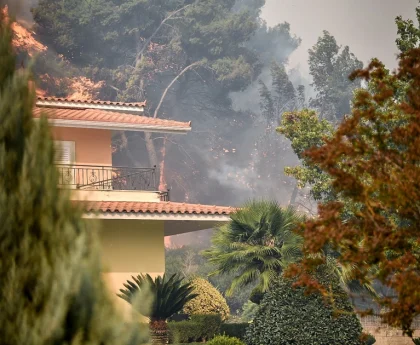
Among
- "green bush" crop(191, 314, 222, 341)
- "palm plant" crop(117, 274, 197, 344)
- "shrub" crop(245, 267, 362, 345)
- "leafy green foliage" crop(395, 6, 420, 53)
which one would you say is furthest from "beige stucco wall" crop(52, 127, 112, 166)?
"leafy green foliage" crop(395, 6, 420, 53)

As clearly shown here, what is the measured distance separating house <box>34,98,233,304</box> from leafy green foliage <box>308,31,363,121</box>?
63897mm

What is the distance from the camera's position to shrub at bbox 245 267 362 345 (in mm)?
24109

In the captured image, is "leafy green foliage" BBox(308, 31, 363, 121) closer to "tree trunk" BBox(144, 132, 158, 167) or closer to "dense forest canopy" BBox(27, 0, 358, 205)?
"dense forest canopy" BBox(27, 0, 358, 205)

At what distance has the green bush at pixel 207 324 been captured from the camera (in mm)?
29328

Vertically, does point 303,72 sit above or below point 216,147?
above

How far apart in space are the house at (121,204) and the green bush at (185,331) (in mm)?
2945

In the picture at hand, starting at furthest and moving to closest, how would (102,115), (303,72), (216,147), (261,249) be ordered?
(303,72) < (216,147) < (102,115) < (261,249)

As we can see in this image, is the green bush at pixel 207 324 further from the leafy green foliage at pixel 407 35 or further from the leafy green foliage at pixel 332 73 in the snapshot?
the leafy green foliage at pixel 332 73

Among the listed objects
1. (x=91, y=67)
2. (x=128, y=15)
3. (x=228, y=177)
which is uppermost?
(x=128, y=15)

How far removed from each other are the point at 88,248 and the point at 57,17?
264ft

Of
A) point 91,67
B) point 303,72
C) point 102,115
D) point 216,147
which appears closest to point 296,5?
point 303,72

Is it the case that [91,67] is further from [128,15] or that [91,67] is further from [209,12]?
[209,12]

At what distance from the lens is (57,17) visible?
84375 millimetres

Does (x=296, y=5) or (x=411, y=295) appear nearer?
(x=411, y=295)
